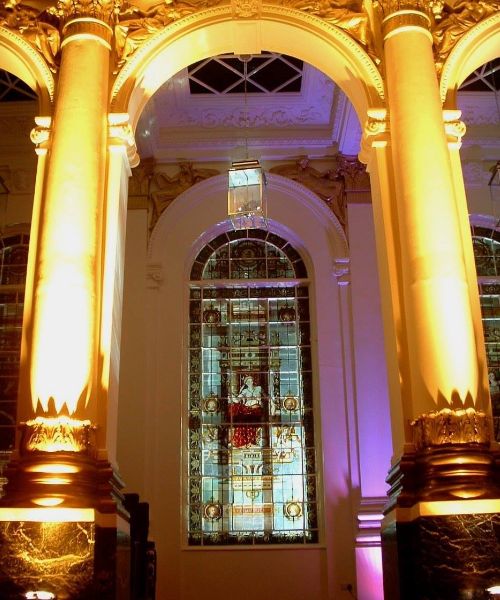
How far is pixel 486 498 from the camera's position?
18.6ft

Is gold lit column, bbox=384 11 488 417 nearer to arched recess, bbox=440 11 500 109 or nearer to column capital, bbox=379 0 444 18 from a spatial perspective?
column capital, bbox=379 0 444 18

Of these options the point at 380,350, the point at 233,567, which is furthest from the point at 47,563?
the point at 380,350

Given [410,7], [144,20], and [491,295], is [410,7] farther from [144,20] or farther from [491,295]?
[491,295]

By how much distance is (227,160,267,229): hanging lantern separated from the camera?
8.19 meters

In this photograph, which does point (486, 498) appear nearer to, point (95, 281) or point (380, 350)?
point (95, 281)

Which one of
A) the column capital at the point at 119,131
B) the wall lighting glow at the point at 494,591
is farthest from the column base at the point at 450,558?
the column capital at the point at 119,131

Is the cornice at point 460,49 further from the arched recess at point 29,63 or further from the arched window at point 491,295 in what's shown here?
the arched window at point 491,295

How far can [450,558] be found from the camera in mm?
5508

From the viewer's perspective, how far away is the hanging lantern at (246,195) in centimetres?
819

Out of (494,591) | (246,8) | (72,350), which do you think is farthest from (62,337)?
(246,8)

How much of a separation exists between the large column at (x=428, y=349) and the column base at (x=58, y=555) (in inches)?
84.8

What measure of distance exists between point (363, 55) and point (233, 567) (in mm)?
6536

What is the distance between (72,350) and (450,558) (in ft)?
10.7

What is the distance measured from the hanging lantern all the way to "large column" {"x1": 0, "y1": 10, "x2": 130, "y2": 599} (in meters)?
1.22
